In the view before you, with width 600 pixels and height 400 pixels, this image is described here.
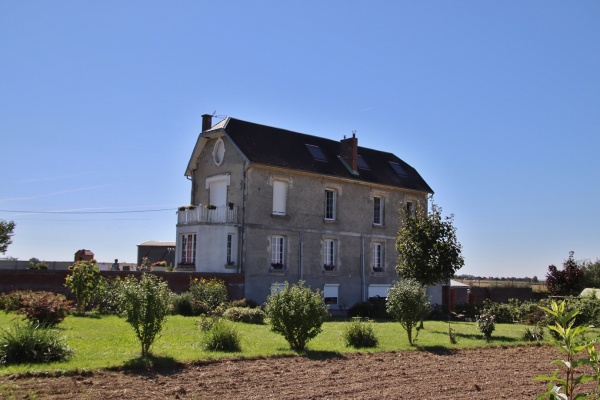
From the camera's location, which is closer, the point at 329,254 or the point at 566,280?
the point at 329,254

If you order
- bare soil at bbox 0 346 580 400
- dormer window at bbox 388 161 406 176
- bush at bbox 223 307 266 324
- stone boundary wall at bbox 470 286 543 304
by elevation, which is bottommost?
bare soil at bbox 0 346 580 400

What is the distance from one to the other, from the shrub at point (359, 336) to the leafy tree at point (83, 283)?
31.3ft

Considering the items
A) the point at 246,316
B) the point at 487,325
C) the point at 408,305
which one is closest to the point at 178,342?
the point at 408,305

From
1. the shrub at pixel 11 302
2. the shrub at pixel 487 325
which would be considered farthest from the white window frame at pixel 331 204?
the shrub at pixel 11 302

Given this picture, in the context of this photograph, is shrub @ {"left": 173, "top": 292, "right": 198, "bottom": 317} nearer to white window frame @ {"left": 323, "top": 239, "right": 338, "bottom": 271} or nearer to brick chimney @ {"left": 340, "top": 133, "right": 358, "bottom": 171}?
white window frame @ {"left": 323, "top": 239, "right": 338, "bottom": 271}

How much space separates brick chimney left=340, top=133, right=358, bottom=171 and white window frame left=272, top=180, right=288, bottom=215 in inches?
193

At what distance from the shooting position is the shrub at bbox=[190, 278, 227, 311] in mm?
23188

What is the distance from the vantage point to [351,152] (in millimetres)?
32625

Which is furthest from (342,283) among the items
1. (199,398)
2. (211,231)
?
(199,398)

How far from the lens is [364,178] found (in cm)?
3234

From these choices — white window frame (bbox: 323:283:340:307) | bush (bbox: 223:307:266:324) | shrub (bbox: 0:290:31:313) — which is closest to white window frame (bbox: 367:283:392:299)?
white window frame (bbox: 323:283:340:307)

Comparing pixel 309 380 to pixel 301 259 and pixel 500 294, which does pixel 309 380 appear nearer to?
pixel 301 259

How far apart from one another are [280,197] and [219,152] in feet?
12.5

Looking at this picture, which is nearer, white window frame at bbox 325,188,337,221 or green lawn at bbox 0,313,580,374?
green lawn at bbox 0,313,580,374
